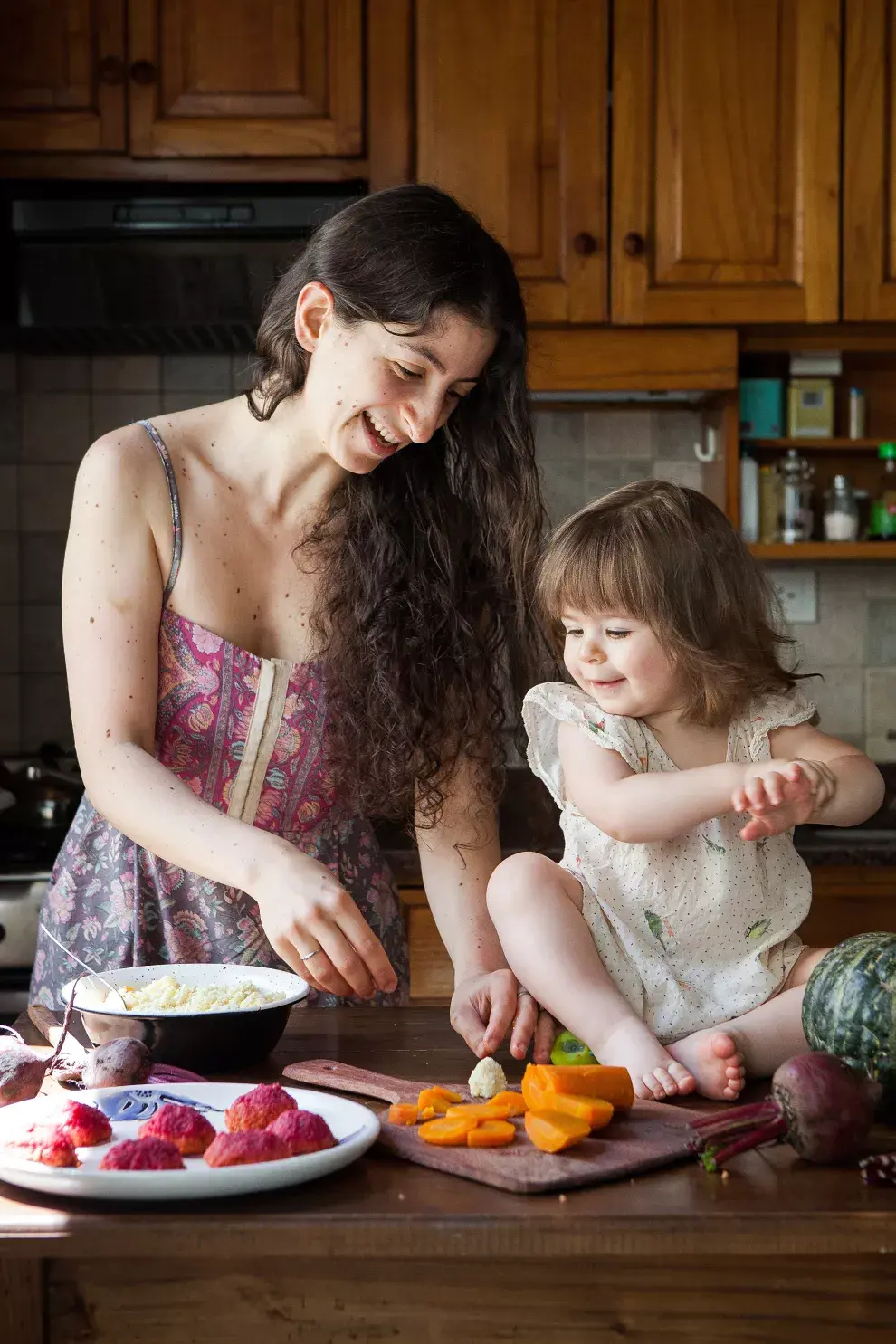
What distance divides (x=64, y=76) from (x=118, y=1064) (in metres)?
2.17

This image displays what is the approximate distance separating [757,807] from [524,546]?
494 millimetres

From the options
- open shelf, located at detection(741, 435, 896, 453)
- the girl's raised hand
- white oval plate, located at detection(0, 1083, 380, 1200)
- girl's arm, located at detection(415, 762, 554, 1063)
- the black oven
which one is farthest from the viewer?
open shelf, located at detection(741, 435, 896, 453)

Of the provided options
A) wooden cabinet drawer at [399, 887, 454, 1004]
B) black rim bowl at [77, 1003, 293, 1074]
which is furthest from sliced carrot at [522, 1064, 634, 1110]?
wooden cabinet drawer at [399, 887, 454, 1004]

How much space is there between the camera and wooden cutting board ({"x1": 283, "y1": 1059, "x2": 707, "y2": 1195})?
0.74 metres

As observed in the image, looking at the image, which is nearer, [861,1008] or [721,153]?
[861,1008]

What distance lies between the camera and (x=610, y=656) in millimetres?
1271

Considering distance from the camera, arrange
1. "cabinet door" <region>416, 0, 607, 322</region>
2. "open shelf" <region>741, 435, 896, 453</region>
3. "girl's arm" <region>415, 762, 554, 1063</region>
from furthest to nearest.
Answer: "open shelf" <region>741, 435, 896, 453</region>
"cabinet door" <region>416, 0, 607, 322</region>
"girl's arm" <region>415, 762, 554, 1063</region>

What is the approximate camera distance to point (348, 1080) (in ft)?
3.05

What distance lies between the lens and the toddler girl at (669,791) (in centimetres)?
108

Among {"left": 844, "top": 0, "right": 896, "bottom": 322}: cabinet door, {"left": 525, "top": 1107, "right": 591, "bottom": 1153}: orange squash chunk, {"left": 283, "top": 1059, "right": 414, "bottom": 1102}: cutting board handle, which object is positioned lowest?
{"left": 283, "top": 1059, "right": 414, "bottom": 1102}: cutting board handle

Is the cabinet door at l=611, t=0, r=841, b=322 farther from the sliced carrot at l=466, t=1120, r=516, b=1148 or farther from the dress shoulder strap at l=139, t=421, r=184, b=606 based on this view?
the sliced carrot at l=466, t=1120, r=516, b=1148

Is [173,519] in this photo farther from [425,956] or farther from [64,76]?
[64,76]

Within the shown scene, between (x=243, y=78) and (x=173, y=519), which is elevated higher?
(x=243, y=78)

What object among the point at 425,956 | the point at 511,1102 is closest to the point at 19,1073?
the point at 511,1102
